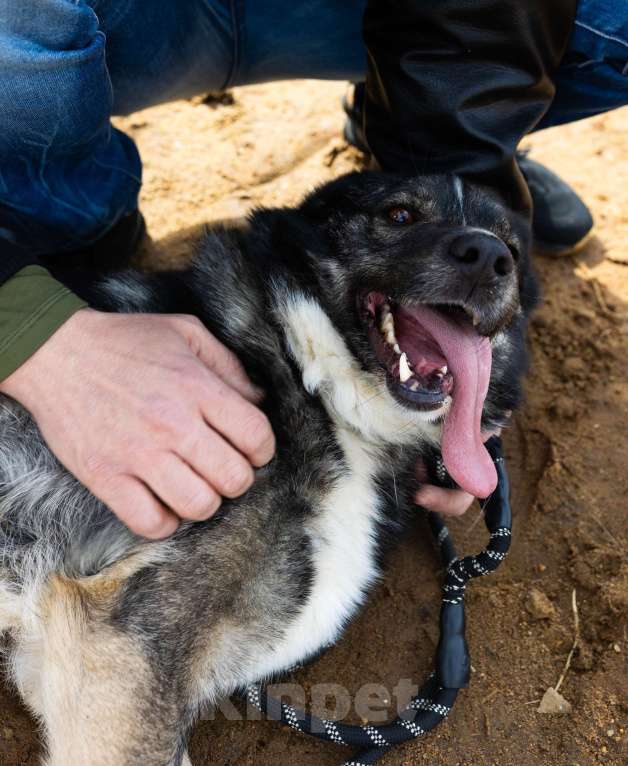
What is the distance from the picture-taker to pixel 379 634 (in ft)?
8.85

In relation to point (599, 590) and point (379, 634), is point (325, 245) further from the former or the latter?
point (599, 590)

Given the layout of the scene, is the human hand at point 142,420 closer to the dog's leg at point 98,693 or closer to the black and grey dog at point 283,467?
the black and grey dog at point 283,467

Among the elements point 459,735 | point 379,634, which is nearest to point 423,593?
point 379,634

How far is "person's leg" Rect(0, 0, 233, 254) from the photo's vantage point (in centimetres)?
257

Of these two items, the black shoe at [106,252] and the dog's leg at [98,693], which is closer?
the dog's leg at [98,693]

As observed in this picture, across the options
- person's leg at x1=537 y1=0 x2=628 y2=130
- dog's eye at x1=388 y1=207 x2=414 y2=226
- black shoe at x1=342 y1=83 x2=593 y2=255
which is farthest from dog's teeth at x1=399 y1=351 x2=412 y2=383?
black shoe at x1=342 y1=83 x2=593 y2=255

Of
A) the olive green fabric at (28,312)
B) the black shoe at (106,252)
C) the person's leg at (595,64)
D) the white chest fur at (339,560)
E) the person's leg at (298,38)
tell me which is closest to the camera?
the olive green fabric at (28,312)

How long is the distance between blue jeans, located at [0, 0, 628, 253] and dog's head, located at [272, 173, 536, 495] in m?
0.80

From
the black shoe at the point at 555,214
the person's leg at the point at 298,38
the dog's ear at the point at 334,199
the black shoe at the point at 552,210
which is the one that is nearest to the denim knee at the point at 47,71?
the person's leg at the point at 298,38

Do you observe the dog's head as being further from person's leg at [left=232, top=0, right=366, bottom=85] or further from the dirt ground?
person's leg at [left=232, top=0, right=366, bottom=85]

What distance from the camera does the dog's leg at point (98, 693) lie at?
1928 millimetres

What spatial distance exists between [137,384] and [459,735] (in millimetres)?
1650

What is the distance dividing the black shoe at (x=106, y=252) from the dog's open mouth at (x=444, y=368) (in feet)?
5.45

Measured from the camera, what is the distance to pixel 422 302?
2.32m
